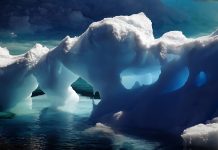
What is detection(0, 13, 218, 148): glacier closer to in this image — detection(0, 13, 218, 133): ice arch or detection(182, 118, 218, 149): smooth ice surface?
detection(0, 13, 218, 133): ice arch

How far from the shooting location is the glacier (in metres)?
14.5

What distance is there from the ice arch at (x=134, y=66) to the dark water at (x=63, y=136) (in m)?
1.11

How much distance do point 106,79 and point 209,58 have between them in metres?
4.73

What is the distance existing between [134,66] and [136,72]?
97cm

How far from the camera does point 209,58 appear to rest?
14.6 meters

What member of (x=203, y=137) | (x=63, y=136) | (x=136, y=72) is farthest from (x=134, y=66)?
(x=203, y=137)

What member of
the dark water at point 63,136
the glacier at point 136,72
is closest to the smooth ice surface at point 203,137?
the dark water at point 63,136

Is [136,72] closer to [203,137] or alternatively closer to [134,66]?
[134,66]

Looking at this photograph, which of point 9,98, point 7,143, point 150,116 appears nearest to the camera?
point 7,143

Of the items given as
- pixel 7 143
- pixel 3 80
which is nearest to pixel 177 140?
pixel 7 143

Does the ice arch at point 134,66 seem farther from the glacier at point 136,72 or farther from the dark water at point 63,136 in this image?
the dark water at point 63,136

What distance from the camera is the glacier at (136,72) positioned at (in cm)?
1454

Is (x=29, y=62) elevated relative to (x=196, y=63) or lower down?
elevated

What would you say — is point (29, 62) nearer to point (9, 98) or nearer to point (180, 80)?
point (9, 98)
